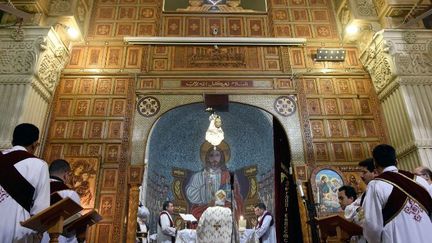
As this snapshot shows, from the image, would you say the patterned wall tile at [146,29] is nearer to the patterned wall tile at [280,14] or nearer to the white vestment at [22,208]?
the patterned wall tile at [280,14]

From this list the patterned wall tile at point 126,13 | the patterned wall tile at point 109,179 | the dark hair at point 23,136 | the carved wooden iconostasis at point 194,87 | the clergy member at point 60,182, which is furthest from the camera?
the patterned wall tile at point 126,13

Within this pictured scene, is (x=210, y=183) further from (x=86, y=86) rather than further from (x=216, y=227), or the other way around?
(x=86, y=86)

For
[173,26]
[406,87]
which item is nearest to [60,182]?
[173,26]

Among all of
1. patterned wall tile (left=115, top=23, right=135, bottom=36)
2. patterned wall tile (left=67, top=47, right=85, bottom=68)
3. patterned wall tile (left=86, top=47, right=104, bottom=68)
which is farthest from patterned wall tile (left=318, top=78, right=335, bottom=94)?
patterned wall tile (left=67, top=47, right=85, bottom=68)

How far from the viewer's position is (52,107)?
7.89 m

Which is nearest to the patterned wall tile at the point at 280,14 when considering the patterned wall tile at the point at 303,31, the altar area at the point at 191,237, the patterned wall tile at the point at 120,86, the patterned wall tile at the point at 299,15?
the patterned wall tile at the point at 299,15

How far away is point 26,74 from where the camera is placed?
7105 mm

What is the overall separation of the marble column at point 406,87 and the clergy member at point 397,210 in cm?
415

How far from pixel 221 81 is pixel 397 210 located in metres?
5.89

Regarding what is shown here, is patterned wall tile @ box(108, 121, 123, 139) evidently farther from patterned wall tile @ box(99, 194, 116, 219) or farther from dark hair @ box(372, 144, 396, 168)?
dark hair @ box(372, 144, 396, 168)

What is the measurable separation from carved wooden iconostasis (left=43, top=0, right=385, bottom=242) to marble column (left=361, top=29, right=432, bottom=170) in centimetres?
46

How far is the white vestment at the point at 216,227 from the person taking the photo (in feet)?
23.2

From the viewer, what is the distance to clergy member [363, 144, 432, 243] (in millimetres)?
2938

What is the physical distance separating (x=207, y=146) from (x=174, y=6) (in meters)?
5.31
